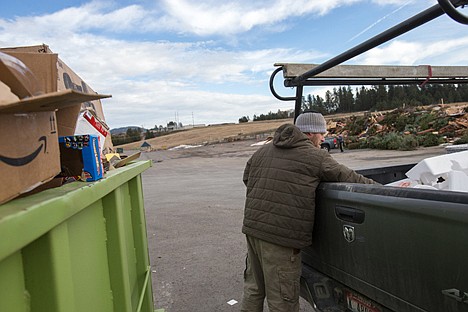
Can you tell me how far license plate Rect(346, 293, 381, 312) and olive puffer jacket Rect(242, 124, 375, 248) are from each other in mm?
425

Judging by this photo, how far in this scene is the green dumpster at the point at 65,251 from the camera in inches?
39.0

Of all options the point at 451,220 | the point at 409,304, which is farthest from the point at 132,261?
the point at 451,220

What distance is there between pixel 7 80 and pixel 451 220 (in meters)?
1.62

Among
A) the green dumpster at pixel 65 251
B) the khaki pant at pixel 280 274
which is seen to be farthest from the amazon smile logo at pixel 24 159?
the khaki pant at pixel 280 274

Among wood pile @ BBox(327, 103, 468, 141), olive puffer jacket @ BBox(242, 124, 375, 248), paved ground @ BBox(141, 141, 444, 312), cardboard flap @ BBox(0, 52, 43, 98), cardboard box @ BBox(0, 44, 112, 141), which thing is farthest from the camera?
wood pile @ BBox(327, 103, 468, 141)

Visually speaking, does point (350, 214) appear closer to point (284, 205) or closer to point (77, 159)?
point (284, 205)

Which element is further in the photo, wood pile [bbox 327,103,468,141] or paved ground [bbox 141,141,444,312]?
wood pile [bbox 327,103,468,141]

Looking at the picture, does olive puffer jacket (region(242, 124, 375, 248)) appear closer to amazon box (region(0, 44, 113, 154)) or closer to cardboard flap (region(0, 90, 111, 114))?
amazon box (region(0, 44, 113, 154))

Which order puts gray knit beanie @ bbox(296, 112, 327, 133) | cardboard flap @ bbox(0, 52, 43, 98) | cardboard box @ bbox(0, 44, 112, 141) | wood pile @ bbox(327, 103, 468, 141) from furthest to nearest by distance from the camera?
wood pile @ bbox(327, 103, 468, 141) < gray knit beanie @ bbox(296, 112, 327, 133) < cardboard box @ bbox(0, 44, 112, 141) < cardboard flap @ bbox(0, 52, 43, 98)

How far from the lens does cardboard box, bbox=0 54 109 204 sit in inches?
41.4

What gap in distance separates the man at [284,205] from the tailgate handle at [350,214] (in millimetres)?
252

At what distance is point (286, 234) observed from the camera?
8.59ft

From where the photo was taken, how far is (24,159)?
1.16 metres

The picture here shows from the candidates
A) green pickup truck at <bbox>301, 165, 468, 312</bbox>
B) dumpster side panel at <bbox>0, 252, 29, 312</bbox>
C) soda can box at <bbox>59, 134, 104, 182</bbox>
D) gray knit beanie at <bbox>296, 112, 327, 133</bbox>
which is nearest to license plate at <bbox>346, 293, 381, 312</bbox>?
green pickup truck at <bbox>301, 165, 468, 312</bbox>
